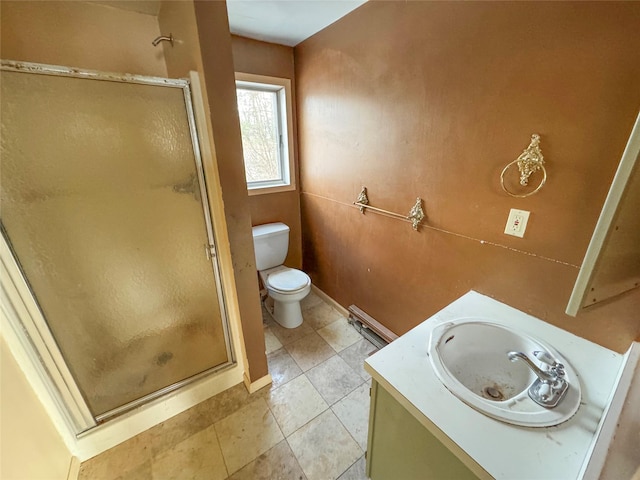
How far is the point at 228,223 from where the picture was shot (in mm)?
1230

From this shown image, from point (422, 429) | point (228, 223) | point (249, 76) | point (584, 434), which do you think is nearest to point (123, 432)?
point (228, 223)

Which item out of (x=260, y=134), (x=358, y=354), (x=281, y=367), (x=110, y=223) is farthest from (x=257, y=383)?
(x=260, y=134)

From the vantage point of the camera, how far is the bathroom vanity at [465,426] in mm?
626

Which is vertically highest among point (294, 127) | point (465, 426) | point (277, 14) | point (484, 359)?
point (277, 14)

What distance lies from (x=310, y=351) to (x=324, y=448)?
65 cm

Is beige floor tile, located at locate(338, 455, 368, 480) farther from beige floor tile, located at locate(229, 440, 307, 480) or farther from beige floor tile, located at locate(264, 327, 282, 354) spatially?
beige floor tile, located at locate(264, 327, 282, 354)

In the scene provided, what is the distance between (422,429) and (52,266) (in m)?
1.46

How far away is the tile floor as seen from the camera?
1198 millimetres

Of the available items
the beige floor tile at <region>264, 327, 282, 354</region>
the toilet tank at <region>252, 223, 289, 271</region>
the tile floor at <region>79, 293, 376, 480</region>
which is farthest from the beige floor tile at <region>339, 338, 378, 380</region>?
the toilet tank at <region>252, 223, 289, 271</region>

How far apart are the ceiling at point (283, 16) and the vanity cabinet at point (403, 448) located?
1.89m

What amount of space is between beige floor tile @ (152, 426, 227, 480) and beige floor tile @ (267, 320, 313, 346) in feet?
2.48

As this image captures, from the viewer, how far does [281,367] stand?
69.0 inches

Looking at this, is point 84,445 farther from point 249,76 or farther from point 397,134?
point 249,76

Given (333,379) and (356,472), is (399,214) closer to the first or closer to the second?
(333,379)
